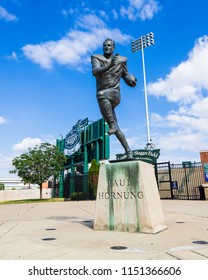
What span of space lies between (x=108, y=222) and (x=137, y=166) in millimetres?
1228

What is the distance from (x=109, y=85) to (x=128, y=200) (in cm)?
252

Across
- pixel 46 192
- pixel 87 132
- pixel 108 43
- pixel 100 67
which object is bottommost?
pixel 46 192

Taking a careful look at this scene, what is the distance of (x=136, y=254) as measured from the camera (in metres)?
3.02

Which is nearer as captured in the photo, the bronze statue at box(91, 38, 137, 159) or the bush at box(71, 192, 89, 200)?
the bronze statue at box(91, 38, 137, 159)

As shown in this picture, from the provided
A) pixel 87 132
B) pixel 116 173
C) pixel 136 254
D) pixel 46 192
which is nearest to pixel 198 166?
pixel 87 132

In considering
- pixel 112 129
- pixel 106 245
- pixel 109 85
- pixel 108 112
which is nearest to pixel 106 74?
pixel 109 85

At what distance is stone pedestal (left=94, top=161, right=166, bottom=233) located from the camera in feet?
15.0

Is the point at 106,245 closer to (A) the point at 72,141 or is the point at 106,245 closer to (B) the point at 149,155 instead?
(B) the point at 149,155

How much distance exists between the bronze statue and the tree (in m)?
22.8

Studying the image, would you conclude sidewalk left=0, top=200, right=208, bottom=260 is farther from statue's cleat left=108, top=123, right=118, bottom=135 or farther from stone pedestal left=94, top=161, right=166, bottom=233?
statue's cleat left=108, top=123, right=118, bottom=135

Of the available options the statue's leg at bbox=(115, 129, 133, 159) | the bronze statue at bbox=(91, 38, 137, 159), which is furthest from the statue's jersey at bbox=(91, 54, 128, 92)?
the statue's leg at bbox=(115, 129, 133, 159)

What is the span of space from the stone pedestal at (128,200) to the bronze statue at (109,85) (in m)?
0.52

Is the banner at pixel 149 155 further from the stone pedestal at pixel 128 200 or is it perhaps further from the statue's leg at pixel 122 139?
the stone pedestal at pixel 128 200
